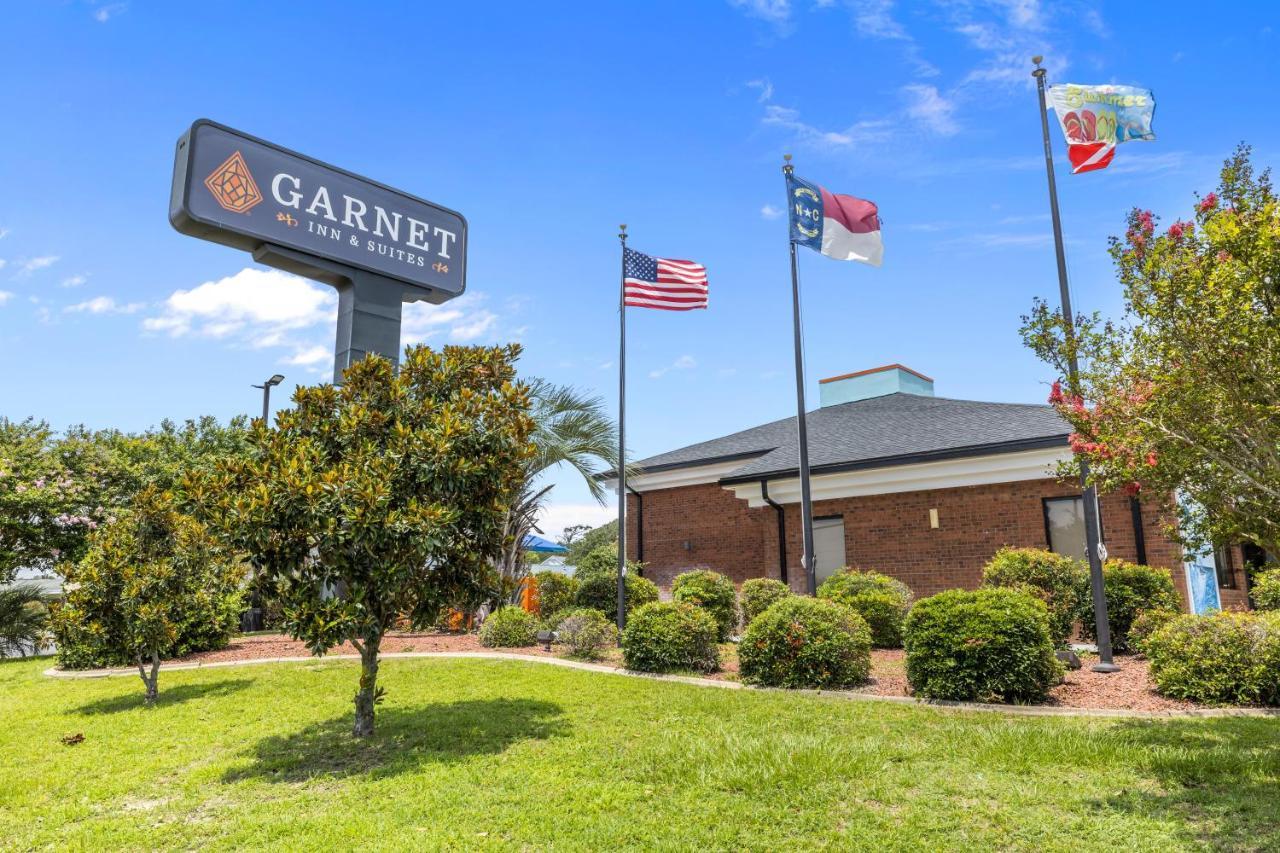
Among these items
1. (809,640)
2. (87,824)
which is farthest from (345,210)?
(809,640)

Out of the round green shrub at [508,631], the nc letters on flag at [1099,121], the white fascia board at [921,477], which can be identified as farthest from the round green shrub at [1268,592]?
the round green shrub at [508,631]

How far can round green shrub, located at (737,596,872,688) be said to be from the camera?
371 inches

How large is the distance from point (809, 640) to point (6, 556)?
1978 centimetres

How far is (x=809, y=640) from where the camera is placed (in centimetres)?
952

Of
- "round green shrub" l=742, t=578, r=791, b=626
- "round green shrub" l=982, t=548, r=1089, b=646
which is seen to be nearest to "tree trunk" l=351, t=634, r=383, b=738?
"round green shrub" l=742, t=578, r=791, b=626

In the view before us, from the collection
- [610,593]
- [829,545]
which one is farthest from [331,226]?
[829,545]

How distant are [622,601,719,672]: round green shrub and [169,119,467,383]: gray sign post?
5.04m

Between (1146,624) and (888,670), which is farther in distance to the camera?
(1146,624)

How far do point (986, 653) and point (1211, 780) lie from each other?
109 inches

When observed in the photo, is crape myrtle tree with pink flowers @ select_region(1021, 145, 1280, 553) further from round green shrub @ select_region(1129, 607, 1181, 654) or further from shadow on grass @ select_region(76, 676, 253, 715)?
shadow on grass @ select_region(76, 676, 253, 715)

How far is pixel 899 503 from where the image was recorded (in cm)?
1655

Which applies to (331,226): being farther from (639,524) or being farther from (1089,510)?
(639,524)

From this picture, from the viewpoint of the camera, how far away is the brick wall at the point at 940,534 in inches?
559

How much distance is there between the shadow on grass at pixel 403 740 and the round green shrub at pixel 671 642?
91.4 inches
